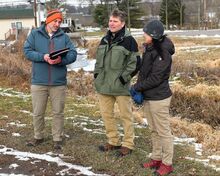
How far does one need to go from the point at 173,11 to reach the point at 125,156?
174ft

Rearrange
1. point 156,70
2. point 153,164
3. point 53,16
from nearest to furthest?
1. point 156,70
2. point 153,164
3. point 53,16

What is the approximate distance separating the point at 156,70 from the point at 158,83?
0.15m

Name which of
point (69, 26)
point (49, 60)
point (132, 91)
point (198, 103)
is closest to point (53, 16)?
point (49, 60)

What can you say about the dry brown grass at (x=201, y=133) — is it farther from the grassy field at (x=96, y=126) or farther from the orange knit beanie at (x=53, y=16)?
the orange knit beanie at (x=53, y=16)

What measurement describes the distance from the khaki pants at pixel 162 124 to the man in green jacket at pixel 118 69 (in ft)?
1.72

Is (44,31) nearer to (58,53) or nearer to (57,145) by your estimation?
(58,53)

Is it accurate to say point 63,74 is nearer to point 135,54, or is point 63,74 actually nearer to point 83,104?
point 135,54

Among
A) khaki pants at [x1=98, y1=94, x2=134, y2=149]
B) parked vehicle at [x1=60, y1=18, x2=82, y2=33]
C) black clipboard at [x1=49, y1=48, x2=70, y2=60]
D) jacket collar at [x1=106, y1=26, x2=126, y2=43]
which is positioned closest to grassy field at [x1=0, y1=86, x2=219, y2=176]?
khaki pants at [x1=98, y1=94, x2=134, y2=149]

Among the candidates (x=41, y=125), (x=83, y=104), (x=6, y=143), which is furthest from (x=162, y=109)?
(x=83, y=104)

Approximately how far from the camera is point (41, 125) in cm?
637

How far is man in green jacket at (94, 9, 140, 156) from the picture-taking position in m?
5.54

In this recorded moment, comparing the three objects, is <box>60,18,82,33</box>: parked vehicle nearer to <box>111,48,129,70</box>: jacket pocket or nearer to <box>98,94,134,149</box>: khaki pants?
<box>98,94,134,149</box>: khaki pants

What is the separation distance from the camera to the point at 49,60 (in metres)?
5.82

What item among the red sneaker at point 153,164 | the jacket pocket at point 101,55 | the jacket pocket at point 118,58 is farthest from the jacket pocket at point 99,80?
the red sneaker at point 153,164
